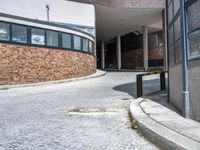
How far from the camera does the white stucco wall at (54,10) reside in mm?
25445

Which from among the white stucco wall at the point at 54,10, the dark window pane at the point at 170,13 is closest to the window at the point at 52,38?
the white stucco wall at the point at 54,10

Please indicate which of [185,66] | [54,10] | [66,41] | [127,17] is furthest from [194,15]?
A: [127,17]

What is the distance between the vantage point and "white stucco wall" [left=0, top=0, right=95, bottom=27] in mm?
25445

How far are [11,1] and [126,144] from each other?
22550mm

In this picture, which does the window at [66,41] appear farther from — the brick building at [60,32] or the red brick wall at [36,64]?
the red brick wall at [36,64]

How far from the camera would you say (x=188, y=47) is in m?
7.06

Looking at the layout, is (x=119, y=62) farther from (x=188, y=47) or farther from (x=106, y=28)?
(x=188, y=47)

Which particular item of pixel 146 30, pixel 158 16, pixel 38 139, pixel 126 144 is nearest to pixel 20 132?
pixel 38 139

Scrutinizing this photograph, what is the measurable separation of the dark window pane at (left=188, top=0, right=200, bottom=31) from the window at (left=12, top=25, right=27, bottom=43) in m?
14.6

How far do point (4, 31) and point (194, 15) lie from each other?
14.6 meters

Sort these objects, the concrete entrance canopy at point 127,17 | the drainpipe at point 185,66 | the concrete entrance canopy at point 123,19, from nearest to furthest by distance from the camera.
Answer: the drainpipe at point 185,66 → the concrete entrance canopy at point 127,17 → the concrete entrance canopy at point 123,19

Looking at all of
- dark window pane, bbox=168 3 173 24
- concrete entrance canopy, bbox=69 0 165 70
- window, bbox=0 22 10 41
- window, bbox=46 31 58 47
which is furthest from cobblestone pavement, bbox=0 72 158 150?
concrete entrance canopy, bbox=69 0 165 70

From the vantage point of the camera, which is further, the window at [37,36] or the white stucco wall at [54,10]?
the white stucco wall at [54,10]

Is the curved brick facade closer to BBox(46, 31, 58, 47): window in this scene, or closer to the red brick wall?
the red brick wall
